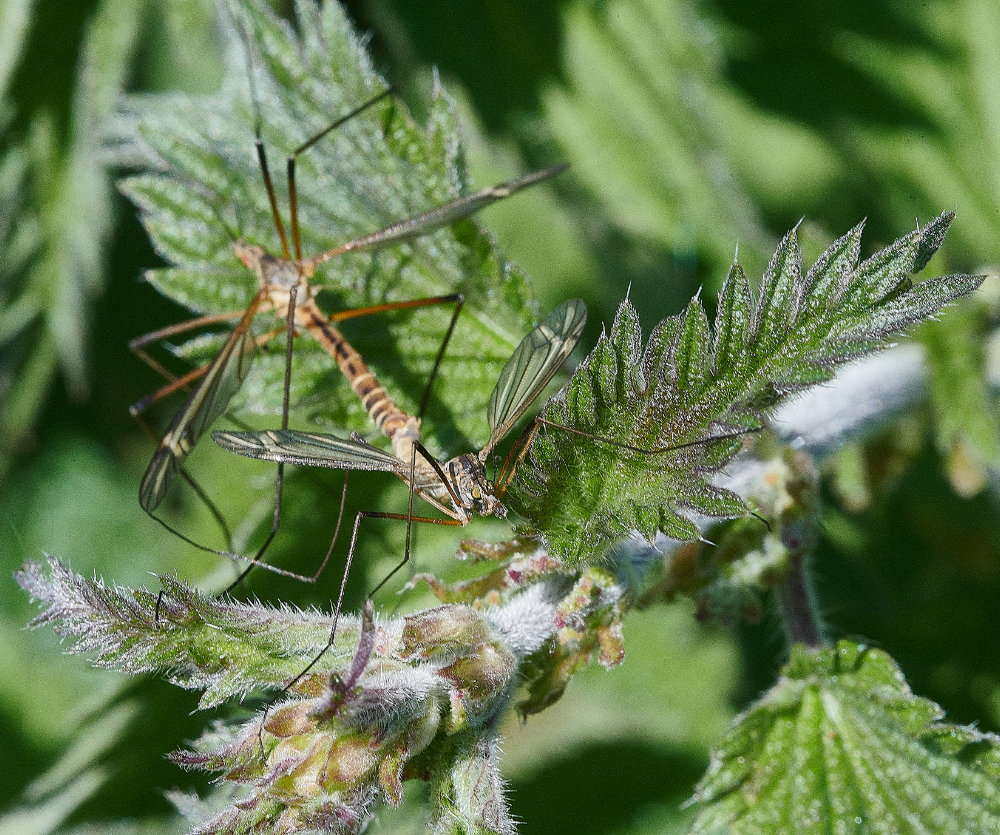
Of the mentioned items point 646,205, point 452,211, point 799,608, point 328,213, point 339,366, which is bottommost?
point 799,608

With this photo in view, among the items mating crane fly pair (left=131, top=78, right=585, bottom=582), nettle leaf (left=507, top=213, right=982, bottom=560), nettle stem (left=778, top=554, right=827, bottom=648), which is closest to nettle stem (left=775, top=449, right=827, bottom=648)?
nettle stem (left=778, top=554, right=827, bottom=648)

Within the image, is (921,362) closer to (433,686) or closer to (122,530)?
(433,686)

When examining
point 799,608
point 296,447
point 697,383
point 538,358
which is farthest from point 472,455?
point 799,608

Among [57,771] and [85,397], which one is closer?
[57,771]

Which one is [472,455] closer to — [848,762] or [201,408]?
[201,408]

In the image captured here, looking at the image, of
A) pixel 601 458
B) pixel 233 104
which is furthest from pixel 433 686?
pixel 233 104
